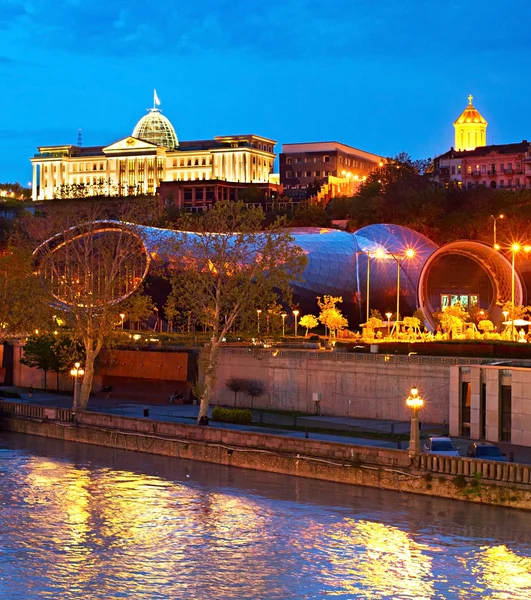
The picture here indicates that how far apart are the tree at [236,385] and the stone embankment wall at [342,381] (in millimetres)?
258

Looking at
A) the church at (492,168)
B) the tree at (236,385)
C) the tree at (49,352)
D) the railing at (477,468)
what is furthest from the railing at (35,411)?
the church at (492,168)

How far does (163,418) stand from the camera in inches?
2244

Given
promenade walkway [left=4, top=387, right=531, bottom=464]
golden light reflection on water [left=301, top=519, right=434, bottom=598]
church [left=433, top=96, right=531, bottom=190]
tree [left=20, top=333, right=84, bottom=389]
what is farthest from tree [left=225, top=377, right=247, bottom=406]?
church [left=433, top=96, right=531, bottom=190]

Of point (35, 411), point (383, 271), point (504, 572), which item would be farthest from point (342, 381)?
point (383, 271)

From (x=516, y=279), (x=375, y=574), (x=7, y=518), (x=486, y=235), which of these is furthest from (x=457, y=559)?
(x=486, y=235)

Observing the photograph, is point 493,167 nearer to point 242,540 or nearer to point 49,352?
point 49,352

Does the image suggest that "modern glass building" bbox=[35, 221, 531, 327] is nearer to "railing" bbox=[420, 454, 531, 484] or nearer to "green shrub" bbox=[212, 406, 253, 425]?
"green shrub" bbox=[212, 406, 253, 425]

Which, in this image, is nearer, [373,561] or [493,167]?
[373,561]

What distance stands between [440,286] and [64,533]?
6618 cm

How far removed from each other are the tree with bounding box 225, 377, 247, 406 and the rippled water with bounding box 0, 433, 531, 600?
1538 centimetres

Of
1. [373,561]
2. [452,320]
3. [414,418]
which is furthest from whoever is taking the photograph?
[452,320]

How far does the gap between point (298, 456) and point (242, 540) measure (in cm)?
870

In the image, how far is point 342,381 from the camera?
189 feet

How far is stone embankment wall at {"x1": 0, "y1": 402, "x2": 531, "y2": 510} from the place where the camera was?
1523 inches
